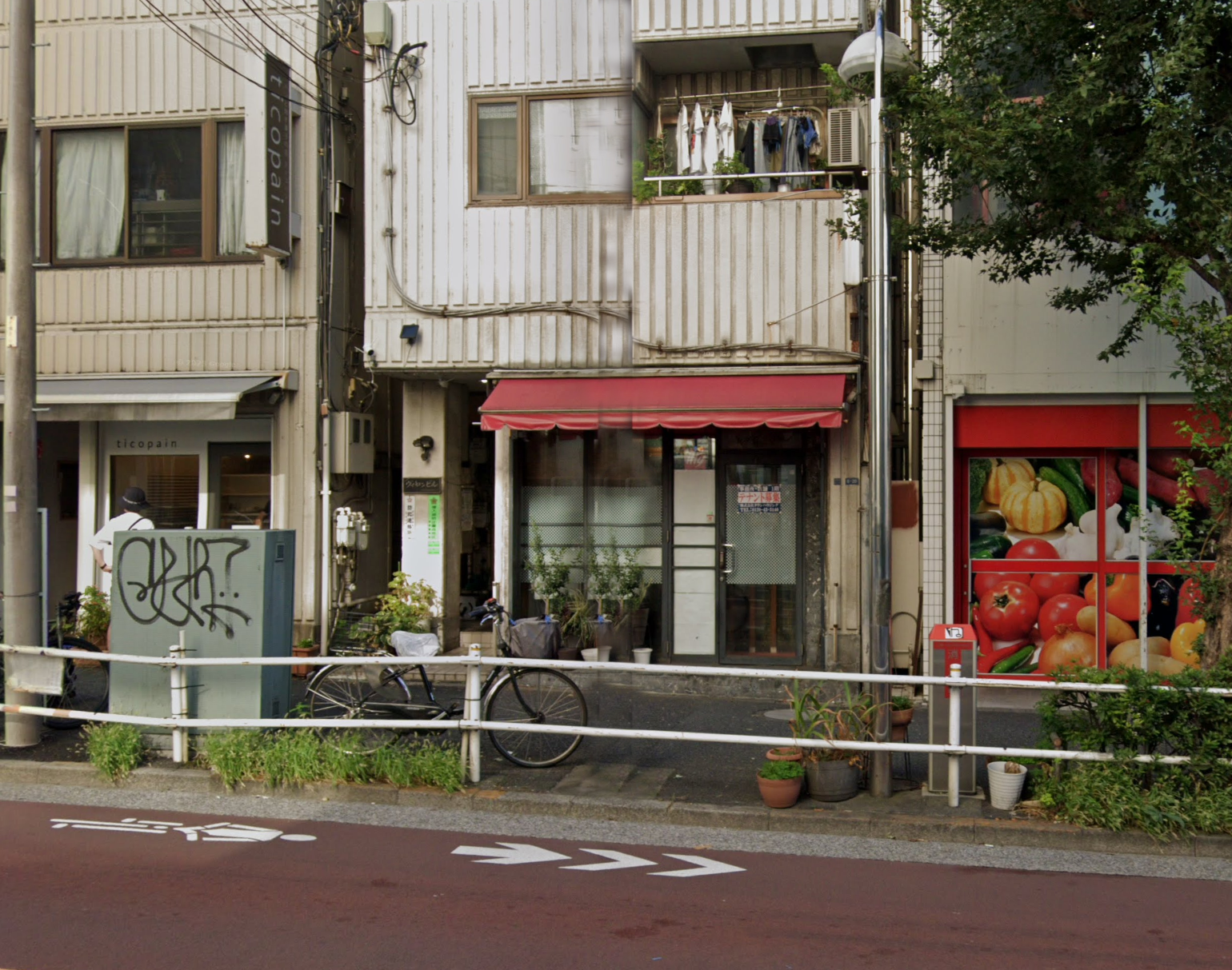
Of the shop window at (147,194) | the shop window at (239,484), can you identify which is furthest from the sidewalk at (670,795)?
the shop window at (147,194)

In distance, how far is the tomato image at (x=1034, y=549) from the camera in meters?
12.5

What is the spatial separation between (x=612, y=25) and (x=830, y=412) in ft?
17.4

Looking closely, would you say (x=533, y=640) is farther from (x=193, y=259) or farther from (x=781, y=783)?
(x=193, y=259)

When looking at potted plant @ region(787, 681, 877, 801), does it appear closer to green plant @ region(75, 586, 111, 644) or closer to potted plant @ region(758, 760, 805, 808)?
potted plant @ region(758, 760, 805, 808)

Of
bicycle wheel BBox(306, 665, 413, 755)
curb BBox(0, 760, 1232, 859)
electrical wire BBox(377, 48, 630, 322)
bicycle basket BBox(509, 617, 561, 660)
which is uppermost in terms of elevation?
electrical wire BBox(377, 48, 630, 322)

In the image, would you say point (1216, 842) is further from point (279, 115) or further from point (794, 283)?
point (279, 115)

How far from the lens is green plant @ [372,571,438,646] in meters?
13.1

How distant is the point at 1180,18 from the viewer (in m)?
8.18

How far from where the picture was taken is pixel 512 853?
23.1ft

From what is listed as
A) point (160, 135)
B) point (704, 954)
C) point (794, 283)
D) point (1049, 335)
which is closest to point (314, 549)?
point (160, 135)

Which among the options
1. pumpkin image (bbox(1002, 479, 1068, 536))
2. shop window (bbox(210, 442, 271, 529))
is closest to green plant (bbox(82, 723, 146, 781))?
shop window (bbox(210, 442, 271, 529))

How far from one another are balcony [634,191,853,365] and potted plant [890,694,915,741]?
5.25m

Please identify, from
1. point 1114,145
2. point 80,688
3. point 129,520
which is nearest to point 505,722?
point 129,520

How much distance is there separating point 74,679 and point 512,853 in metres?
5.14
